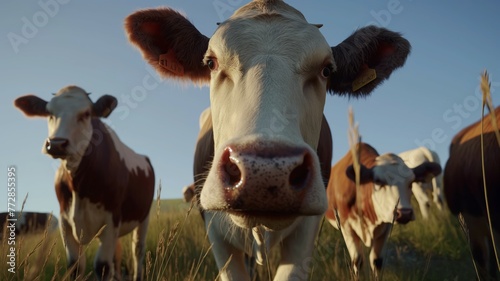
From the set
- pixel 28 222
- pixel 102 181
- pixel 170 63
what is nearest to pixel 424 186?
pixel 102 181

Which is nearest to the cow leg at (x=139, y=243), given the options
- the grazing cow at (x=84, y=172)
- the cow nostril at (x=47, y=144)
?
the grazing cow at (x=84, y=172)

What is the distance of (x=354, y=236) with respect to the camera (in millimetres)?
6930

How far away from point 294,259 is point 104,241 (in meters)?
3.13

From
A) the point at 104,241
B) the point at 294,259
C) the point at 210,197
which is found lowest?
the point at 104,241

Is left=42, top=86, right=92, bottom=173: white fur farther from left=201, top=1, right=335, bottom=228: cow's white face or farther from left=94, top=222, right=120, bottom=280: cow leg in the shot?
left=201, top=1, right=335, bottom=228: cow's white face

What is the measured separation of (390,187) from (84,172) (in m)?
4.87

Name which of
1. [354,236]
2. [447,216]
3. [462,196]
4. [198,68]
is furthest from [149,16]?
[447,216]

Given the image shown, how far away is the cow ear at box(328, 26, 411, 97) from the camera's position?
332 cm

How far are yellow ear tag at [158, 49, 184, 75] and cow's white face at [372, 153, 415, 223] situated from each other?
4519 mm

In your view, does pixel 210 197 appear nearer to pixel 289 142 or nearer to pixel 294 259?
pixel 289 142

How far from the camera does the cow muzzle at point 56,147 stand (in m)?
4.71

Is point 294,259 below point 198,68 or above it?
below

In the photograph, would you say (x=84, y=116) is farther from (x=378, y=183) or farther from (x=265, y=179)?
(x=378, y=183)

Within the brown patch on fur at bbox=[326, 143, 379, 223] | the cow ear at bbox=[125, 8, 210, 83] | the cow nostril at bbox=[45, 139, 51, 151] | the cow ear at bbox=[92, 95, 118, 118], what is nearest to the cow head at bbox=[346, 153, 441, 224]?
the brown patch on fur at bbox=[326, 143, 379, 223]
